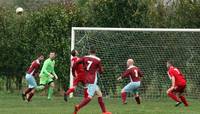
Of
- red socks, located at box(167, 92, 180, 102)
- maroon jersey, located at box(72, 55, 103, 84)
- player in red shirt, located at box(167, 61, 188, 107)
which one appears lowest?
red socks, located at box(167, 92, 180, 102)

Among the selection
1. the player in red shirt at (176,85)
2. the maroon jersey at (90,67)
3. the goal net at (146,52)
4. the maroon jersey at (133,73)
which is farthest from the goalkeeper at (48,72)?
the maroon jersey at (90,67)

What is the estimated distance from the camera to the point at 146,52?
28.6 meters

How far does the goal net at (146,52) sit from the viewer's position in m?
28.1

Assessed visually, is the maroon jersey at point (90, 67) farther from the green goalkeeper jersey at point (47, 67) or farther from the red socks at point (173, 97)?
the green goalkeeper jersey at point (47, 67)

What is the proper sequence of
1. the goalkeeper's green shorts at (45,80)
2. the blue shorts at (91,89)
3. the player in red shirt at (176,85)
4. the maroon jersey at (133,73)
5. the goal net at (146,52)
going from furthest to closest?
the goal net at (146,52) < the goalkeeper's green shorts at (45,80) < the maroon jersey at (133,73) < the player in red shirt at (176,85) < the blue shorts at (91,89)

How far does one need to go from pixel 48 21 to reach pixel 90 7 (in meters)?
2.22

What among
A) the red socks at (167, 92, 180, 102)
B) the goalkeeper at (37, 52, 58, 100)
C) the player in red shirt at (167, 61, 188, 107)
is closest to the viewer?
the red socks at (167, 92, 180, 102)

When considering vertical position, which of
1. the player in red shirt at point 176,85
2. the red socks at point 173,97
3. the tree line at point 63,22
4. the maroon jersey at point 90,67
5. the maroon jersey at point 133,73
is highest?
the tree line at point 63,22

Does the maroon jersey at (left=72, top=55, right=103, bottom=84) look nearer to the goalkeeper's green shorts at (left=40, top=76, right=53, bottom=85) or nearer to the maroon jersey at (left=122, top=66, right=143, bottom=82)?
the maroon jersey at (left=122, top=66, right=143, bottom=82)

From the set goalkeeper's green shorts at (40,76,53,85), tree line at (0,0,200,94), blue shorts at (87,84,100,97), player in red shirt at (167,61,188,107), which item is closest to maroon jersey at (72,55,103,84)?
blue shorts at (87,84,100,97)

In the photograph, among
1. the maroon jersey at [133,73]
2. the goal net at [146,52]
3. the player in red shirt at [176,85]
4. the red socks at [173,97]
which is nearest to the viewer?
the red socks at [173,97]

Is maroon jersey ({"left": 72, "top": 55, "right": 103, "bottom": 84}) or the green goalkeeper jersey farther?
the green goalkeeper jersey

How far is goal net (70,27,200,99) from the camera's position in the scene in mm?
28062

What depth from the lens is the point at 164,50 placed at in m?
28.5
